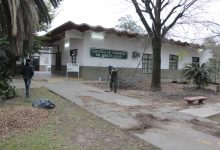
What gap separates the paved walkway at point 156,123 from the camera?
756 centimetres

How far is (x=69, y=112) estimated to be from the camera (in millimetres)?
10359

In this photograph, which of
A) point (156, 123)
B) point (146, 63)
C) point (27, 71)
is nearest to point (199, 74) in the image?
point (146, 63)

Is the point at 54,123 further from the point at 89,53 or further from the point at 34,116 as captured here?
the point at 89,53

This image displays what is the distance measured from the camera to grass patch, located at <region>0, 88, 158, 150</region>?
689 centimetres

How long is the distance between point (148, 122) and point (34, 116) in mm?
3359

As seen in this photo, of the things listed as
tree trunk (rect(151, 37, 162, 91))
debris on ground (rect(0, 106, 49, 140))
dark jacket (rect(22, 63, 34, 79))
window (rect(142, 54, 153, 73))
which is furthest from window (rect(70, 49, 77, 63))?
debris on ground (rect(0, 106, 49, 140))

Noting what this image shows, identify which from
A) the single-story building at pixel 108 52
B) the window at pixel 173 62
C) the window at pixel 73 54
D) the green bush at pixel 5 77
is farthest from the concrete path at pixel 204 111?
the window at pixel 173 62

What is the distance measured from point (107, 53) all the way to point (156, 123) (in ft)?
47.3

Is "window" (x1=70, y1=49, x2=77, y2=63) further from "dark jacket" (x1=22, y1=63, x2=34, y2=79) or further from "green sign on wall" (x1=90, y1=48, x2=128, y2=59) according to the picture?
"dark jacket" (x1=22, y1=63, x2=34, y2=79)

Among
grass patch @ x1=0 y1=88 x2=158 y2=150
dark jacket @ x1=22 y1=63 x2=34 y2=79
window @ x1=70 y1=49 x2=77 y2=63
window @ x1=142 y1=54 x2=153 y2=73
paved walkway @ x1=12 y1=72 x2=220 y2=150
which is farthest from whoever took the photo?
window @ x1=142 y1=54 x2=153 y2=73

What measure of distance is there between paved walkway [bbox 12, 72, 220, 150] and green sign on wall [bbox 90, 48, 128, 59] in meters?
8.85

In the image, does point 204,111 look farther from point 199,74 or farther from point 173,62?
point 173,62

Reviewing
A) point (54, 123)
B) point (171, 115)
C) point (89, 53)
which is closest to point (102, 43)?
point (89, 53)

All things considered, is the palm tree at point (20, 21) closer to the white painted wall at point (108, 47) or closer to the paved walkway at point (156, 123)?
the paved walkway at point (156, 123)
